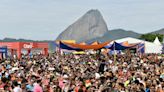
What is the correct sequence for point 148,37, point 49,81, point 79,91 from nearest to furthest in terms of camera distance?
point 79,91
point 49,81
point 148,37

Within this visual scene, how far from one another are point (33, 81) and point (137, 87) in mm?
3335

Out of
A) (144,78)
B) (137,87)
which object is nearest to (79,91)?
(137,87)

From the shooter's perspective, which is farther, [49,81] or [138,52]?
[138,52]

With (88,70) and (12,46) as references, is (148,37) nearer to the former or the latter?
(12,46)

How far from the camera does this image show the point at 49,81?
66.6 feet

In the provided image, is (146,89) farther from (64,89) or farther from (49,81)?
(49,81)

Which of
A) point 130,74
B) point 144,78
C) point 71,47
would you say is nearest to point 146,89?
point 144,78

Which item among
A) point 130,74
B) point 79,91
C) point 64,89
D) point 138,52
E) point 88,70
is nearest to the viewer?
point 79,91

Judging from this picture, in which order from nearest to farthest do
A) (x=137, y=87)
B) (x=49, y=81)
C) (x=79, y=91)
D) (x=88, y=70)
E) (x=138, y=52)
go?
(x=79, y=91), (x=137, y=87), (x=49, y=81), (x=88, y=70), (x=138, y=52)

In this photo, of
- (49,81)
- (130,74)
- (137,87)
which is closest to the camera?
(137,87)

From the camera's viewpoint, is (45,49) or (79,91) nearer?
(79,91)

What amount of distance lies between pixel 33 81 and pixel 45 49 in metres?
38.4

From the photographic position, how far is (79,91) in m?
15.5

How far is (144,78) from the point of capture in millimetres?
21516
